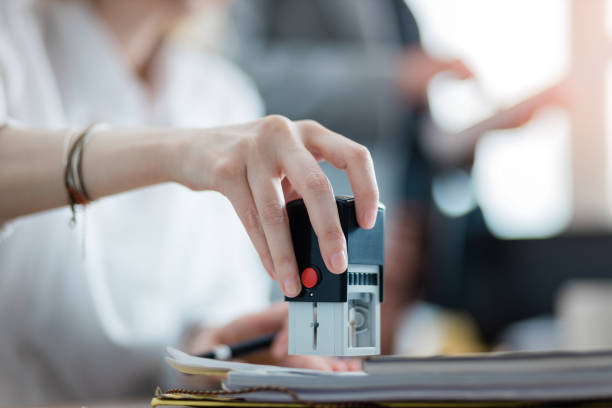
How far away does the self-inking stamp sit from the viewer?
0.48m

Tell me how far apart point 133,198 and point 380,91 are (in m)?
0.80

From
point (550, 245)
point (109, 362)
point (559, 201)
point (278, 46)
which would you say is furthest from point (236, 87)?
point (559, 201)

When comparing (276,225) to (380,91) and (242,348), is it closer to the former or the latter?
(242,348)

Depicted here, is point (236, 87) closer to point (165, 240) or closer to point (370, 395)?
point (165, 240)

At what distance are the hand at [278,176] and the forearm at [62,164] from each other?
44mm

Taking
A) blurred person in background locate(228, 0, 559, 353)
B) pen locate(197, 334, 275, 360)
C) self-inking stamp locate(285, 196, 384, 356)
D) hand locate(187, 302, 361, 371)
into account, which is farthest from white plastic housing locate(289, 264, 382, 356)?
blurred person in background locate(228, 0, 559, 353)

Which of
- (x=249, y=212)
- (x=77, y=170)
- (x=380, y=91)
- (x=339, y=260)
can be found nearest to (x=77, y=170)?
(x=77, y=170)

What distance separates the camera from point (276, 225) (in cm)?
50

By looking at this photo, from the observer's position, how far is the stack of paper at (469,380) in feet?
1.25

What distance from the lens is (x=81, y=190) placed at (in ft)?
2.16

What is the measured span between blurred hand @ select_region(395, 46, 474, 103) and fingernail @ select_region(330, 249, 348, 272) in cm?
119

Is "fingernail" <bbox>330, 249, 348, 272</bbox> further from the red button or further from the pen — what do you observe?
the pen

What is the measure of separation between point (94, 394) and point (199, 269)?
312 millimetres

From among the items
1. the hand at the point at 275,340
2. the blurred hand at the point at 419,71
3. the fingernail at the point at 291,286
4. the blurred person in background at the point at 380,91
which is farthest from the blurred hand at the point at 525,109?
the fingernail at the point at 291,286
